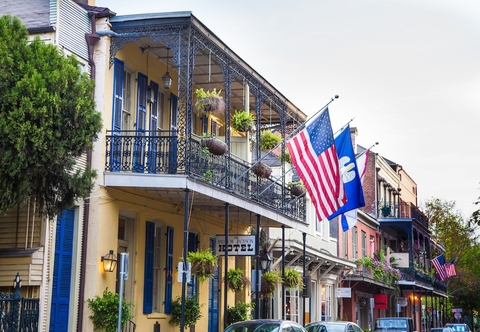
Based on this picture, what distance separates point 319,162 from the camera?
20047 mm

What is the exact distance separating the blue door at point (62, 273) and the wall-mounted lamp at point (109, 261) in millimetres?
811

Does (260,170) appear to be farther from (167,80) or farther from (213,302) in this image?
(213,302)

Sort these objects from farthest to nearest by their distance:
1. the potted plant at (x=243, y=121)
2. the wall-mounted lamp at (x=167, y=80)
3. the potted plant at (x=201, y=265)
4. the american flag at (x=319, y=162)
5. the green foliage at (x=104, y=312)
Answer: the potted plant at (x=243, y=121), the wall-mounted lamp at (x=167, y=80), the american flag at (x=319, y=162), the potted plant at (x=201, y=265), the green foliage at (x=104, y=312)

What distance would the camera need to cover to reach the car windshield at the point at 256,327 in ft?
53.7

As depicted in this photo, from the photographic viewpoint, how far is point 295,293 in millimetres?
32219

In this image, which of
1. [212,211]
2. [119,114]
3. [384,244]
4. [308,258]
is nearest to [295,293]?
[308,258]

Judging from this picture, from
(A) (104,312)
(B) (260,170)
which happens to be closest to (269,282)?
(B) (260,170)

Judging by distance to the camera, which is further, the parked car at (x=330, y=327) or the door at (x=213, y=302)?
the door at (x=213, y=302)

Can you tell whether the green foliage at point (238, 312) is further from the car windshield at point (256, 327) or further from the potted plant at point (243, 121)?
the car windshield at point (256, 327)

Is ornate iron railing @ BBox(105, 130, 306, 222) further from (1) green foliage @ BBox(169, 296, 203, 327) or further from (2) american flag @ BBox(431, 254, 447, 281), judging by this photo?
(2) american flag @ BBox(431, 254, 447, 281)

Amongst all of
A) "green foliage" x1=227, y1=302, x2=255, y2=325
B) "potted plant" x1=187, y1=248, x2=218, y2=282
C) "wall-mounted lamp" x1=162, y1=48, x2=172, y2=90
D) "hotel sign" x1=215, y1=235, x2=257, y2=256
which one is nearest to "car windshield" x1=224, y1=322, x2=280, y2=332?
"potted plant" x1=187, y1=248, x2=218, y2=282

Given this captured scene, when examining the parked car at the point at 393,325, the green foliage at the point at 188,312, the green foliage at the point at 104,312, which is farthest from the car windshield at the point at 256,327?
the parked car at the point at 393,325

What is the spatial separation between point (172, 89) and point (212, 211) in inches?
148

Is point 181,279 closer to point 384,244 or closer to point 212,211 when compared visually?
point 212,211
